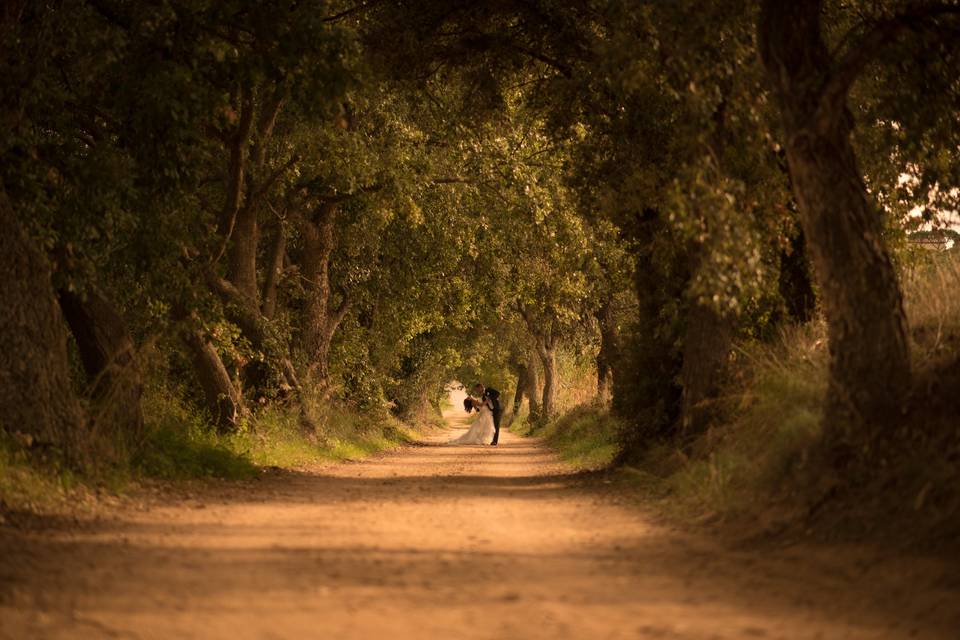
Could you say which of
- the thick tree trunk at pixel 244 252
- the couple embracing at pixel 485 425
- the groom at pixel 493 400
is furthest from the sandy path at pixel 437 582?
the couple embracing at pixel 485 425

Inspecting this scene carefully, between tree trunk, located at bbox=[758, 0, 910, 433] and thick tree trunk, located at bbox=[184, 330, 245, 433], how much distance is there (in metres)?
11.9

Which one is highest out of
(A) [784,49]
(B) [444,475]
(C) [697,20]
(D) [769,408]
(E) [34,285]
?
(C) [697,20]

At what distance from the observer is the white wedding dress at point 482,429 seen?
42.4 m

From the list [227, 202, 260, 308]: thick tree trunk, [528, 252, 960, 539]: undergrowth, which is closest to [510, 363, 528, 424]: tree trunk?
[227, 202, 260, 308]: thick tree trunk

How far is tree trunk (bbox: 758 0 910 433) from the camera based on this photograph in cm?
1063

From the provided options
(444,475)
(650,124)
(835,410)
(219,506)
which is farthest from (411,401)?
(835,410)

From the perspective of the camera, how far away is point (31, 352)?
1302cm

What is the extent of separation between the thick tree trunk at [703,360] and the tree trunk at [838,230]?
5695mm

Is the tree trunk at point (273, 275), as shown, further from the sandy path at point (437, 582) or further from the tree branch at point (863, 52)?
the tree branch at point (863, 52)

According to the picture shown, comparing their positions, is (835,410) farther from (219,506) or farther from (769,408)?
(219,506)

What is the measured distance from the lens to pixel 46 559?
28.8ft

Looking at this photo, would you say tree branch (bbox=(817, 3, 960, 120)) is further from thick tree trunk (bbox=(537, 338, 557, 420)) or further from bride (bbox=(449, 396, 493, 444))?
thick tree trunk (bbox=(537, 338, 557, 420))

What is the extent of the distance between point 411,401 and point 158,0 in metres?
36.7

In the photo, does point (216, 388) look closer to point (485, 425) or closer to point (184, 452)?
point (184, 452)
